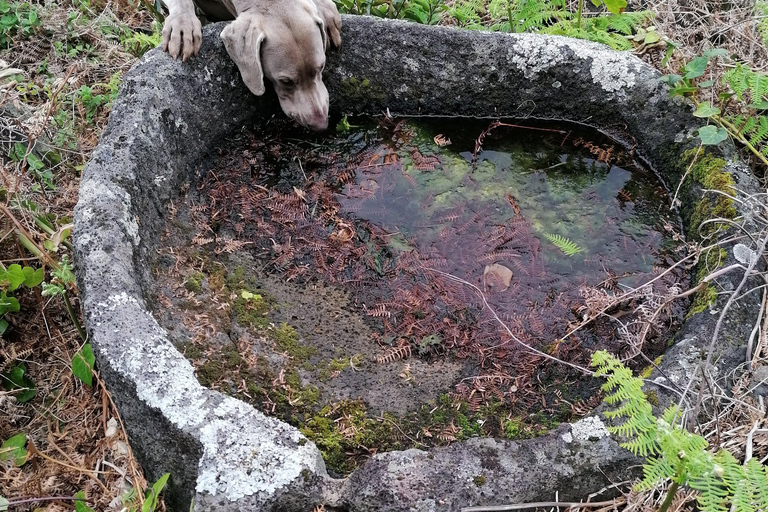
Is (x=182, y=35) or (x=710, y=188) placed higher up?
(x=182, y=35)

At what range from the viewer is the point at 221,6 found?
4.46 m

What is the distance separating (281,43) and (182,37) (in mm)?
571

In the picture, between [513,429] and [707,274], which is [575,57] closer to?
[707,274]

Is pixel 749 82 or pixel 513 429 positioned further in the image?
pixel 749 82

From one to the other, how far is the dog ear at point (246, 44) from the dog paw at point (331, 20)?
17.0 inches

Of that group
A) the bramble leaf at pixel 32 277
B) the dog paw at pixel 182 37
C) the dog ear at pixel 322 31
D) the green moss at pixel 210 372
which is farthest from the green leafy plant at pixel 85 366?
the dog ear at pixel 322 31

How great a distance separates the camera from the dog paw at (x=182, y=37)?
3.67 metres

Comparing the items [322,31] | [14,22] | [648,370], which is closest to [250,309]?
[322,31]

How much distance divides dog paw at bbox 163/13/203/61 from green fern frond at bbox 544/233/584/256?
7.65ft

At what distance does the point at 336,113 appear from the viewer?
14.3 ft

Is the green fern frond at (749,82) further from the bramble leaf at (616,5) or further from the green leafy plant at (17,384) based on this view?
the green leafy plant at (17,384)

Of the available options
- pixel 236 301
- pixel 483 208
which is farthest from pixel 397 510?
pixel 483 208

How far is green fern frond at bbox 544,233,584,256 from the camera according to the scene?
11.3ft

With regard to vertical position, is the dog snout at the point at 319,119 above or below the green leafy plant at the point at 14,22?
above
